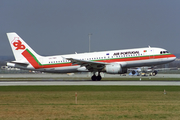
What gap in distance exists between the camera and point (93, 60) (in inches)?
1848

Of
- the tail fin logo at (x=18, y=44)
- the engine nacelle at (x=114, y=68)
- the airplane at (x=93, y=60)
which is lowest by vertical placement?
the engine nacelle at (x=114, y=68)

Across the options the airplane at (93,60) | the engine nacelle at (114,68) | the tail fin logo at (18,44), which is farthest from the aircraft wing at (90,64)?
the tail fin logo at (18,44)

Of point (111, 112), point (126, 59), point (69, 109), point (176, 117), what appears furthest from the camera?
point (126, 59)

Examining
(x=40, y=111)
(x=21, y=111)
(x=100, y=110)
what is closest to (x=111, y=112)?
(x=100, y=110)

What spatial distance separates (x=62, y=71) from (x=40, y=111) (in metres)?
30.6

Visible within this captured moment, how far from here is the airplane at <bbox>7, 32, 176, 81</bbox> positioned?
4475 cm

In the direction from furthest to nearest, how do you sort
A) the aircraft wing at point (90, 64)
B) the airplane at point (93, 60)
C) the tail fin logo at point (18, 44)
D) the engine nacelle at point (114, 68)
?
1. the tail fin logo at point (18, 44)
2. the airplane at point (93, 60)
3. the aircraft wing at point (90, 64)
4. the engine nacelle at point (114, 68)

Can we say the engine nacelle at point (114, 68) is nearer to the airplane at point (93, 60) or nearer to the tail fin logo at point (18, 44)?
the airplane at point (93, 60)

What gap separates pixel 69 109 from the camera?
18094 mm

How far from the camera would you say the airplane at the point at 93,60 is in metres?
44.8

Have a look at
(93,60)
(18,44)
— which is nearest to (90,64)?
(93,60)

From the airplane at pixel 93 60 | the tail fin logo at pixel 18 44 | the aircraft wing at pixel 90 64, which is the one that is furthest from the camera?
the tail fin logo at pixel 18 44

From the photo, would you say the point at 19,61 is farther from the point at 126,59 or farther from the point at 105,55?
the point at 126,59

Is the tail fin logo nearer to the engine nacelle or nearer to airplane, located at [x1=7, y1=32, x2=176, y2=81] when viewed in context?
airplane, located at [x1=7, y1=32, x2=176, y2=81]
